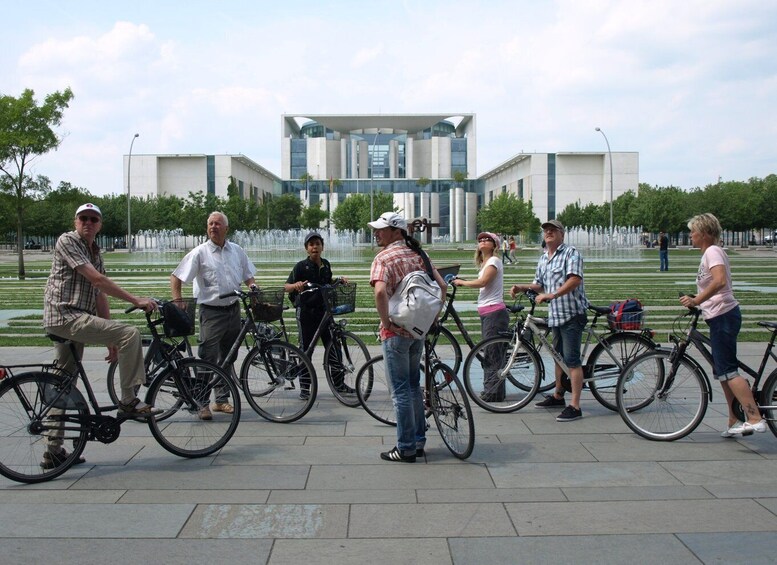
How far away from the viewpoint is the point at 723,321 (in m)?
5.94

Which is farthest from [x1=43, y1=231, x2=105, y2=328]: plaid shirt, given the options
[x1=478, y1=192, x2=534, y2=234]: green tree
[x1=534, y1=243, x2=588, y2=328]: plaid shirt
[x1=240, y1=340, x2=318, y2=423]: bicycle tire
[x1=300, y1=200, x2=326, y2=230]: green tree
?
[x1=300, y1=200, x2=326, y2=230]: green tree

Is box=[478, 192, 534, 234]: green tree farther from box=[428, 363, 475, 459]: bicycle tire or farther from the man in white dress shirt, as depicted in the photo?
box=[428, 363, 475, 459]: bicycle tire

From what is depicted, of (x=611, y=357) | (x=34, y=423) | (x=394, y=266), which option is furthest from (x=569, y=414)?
(x=34, y=423)

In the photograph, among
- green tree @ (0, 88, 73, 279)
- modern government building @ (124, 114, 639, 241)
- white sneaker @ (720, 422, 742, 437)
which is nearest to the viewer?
white sneaker @ (720, 422, 742, 437)

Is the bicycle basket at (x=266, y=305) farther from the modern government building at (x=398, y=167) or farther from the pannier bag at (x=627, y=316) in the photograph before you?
the modern government building at (x=398, y=167)

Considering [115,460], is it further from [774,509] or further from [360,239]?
[360,239]

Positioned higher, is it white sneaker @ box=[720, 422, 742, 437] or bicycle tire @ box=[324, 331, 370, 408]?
bicycle tire @ box=[324, 331, 370, 408]

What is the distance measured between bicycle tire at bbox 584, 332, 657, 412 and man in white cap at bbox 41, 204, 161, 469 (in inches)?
147

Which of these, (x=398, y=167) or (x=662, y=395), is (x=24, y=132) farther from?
(x=398, y=167)

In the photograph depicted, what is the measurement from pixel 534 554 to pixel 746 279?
24.1 m

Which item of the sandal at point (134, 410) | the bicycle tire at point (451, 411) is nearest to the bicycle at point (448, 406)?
the bicycle tire at point (451, 411)

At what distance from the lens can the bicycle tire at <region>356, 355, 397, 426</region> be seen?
22.4 ft

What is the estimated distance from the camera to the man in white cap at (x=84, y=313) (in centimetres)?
538

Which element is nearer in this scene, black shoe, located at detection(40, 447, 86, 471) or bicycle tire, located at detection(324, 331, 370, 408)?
black shoe, located at detection(40, 447, 86, 471)
